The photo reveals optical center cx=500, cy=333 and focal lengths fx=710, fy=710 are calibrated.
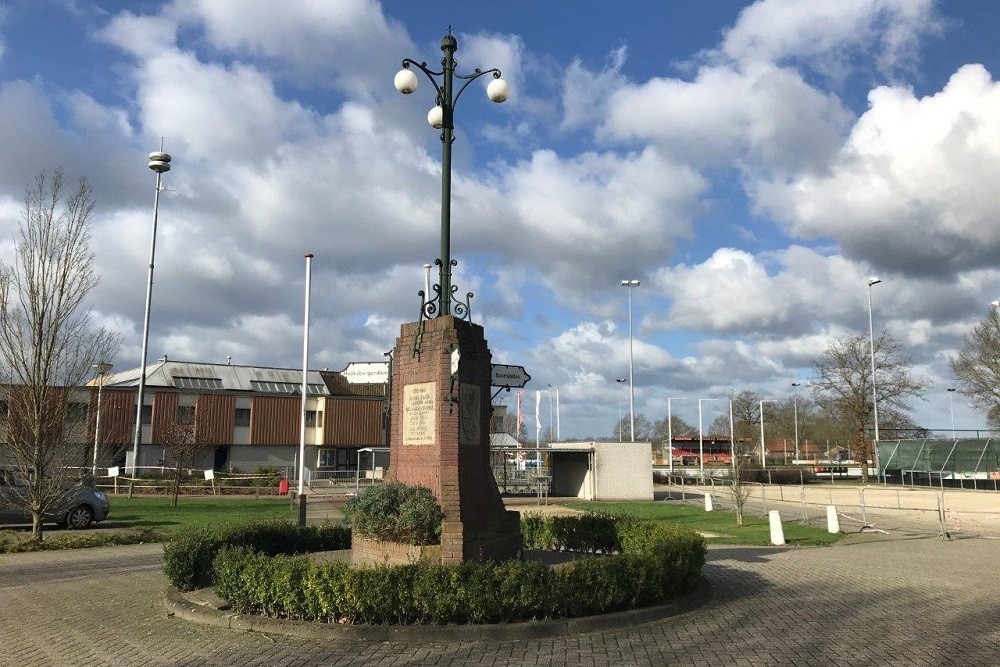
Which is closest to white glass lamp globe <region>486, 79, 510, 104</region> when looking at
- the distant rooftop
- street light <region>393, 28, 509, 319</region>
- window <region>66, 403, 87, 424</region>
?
street light <region>393, 28, 509, 319</region>

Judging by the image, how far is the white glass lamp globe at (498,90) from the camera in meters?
10.9

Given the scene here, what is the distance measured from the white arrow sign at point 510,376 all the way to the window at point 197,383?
4327 centimetres

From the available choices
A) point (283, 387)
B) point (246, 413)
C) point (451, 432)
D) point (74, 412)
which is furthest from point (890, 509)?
point (283, 387)

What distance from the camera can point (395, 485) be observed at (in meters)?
9.77

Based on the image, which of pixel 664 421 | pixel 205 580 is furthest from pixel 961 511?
pixel 664 421

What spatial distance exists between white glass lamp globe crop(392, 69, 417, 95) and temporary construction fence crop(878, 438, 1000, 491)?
43.5m

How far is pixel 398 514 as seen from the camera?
9.41 metres

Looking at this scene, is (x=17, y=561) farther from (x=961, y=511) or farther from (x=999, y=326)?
(x=999, y=326)

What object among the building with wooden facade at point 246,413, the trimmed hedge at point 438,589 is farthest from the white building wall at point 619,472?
the trimmed hedge at point 438,589

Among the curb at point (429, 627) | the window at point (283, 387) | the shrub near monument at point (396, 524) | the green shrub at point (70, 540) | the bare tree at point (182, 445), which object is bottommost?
the green shrub at point (70, 540)

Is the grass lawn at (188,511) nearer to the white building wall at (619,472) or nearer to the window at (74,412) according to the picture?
the window at (74,412)

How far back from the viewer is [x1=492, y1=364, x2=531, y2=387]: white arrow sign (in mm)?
15127

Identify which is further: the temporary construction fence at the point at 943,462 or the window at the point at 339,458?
the window at the point at 339,458

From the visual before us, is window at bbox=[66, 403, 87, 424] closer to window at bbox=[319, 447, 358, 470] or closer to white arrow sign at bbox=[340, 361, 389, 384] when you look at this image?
white arrow sign at bbox=[340, 361, 389, 384]
